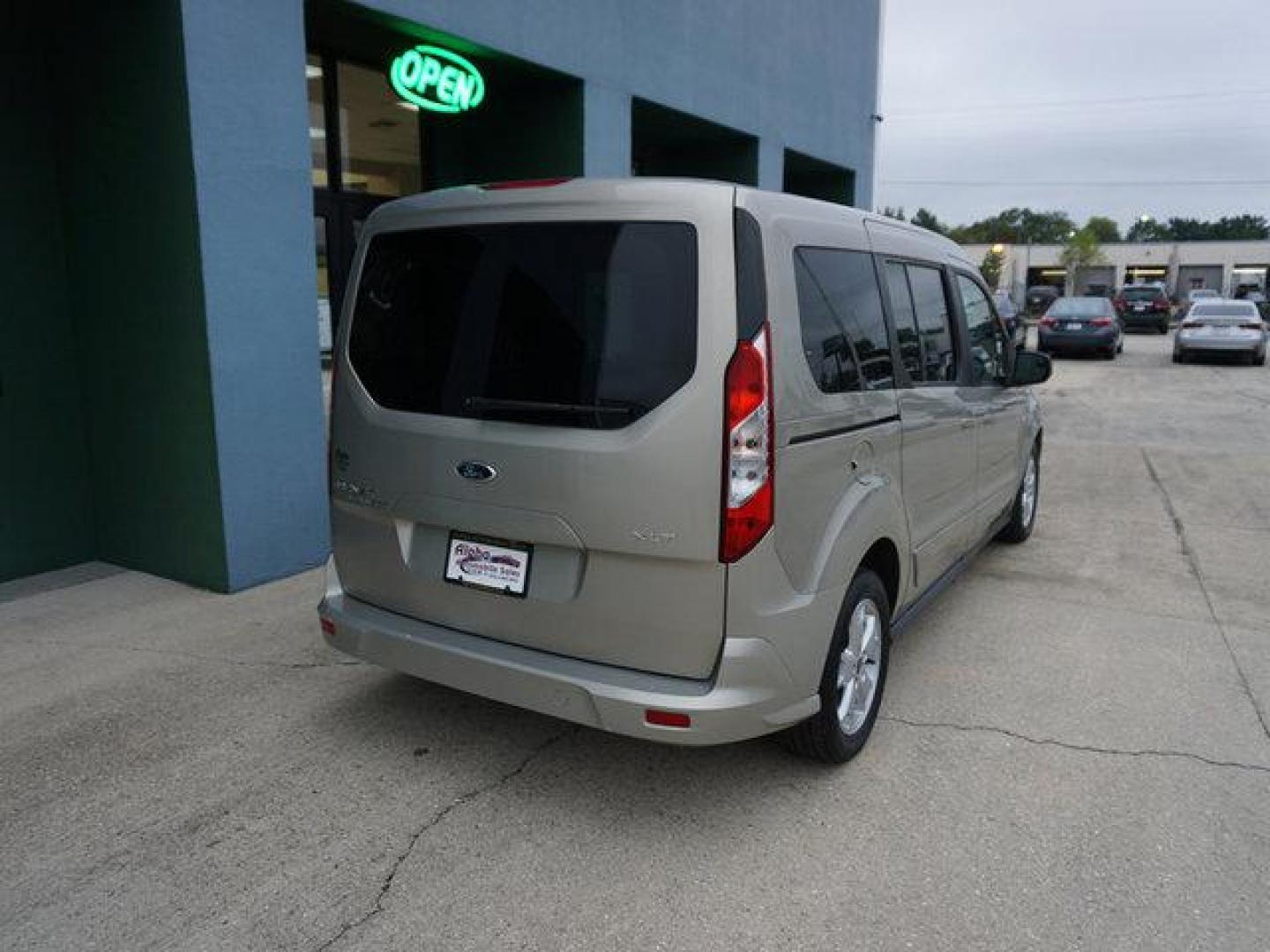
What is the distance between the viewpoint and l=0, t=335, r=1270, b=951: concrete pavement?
2674 mm

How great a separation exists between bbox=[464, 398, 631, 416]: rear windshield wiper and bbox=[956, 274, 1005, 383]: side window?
8.68ft

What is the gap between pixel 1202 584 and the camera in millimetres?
5840

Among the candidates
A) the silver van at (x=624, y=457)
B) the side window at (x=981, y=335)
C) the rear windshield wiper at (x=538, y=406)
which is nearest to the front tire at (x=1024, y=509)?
the side window at (x=981, y=335)

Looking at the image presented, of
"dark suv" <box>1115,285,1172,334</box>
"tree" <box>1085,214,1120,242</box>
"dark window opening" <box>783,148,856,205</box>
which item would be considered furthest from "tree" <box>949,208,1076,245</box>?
"dark window opening" <box>783,148,856,205</box>

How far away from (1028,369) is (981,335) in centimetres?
60

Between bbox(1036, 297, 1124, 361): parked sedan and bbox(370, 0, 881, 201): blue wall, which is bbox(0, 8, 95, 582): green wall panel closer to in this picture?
bbox(370, 0, 881, 201): blue wall

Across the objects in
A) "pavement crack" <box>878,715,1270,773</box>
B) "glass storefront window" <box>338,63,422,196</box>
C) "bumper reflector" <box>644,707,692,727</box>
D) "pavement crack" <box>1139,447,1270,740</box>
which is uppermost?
"glass storefront window" <box>338,63,422,196</box>

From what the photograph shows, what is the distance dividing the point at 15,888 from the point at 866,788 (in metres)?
2.68

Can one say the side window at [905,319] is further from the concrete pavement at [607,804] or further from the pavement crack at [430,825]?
the pavement crack at [430,825]

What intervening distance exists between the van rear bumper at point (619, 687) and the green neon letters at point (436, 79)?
4857 mm

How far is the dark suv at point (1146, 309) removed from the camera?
108ft

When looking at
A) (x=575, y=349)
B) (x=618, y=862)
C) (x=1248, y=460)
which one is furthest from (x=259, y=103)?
(x=1248, y=460)

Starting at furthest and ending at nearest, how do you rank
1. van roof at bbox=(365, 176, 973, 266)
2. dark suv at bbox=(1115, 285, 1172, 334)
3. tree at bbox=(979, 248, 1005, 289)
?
tree at bbox=(979, 248, 1005, 289) < dark suv at bbox=(1115, 285, 1172, 334) < van roof at bbox=(365, 176, 973, 266)

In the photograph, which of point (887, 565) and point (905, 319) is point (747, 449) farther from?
point (905, 319)
